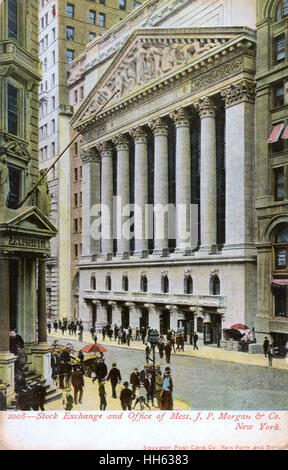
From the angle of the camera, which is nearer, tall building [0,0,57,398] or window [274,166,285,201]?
tall building [0,0,57,398]

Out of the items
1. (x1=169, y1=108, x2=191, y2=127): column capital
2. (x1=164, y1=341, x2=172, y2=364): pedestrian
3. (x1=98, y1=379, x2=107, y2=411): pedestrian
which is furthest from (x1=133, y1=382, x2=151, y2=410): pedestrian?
(x1=169, y1=108, x2=191, y2=127): column capital

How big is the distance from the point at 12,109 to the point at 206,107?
7787mm

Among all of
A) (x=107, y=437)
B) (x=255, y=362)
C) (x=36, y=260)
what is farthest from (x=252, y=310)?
(x=36, y=260)

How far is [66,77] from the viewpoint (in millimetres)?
20156

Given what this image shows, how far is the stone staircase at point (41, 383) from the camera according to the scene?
1716 centimetres

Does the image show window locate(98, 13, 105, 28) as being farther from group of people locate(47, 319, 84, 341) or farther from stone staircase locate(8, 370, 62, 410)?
stone staircase locate(8, 370, 62, 410)

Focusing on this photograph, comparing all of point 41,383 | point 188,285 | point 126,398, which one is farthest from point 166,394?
point 188,285

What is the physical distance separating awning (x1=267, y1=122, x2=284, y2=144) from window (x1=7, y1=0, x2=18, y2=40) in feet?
30.0

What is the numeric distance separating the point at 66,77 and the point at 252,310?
10505mm

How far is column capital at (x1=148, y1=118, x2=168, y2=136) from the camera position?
22.7 metres

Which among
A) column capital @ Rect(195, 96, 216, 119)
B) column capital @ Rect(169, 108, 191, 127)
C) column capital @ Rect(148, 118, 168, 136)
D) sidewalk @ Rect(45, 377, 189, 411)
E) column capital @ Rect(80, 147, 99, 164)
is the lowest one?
sidewalk @ Rect(45, 377, 189, 411)

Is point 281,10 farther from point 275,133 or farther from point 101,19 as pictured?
point 101,19

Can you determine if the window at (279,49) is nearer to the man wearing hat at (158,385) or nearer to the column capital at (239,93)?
the column capital at (239,93)

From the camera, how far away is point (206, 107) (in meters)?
22.2
